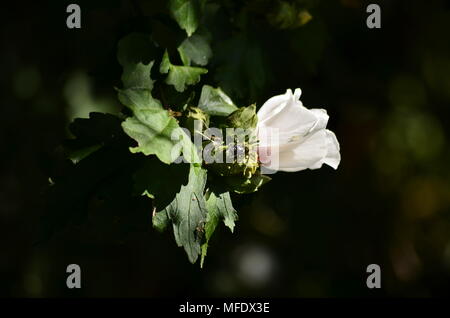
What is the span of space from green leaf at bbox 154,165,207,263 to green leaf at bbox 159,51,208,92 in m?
0.18

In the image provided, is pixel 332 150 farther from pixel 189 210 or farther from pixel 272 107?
pixel 189 210

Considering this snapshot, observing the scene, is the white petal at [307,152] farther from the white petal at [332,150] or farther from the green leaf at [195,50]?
the green leaf at [195,50]

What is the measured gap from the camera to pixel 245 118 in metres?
1.21

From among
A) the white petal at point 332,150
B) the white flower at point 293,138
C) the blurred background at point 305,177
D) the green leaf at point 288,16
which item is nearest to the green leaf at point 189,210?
the white flower at point 293,138

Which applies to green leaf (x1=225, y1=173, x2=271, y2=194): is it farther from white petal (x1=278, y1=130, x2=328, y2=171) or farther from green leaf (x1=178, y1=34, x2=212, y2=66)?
green leaf (x1=178, y1=34, x2=212, y2=66)

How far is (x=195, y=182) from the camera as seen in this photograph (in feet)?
3.91

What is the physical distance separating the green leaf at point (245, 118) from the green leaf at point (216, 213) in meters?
0.12

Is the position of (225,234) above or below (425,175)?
below

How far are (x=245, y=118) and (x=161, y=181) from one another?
0.17 metres

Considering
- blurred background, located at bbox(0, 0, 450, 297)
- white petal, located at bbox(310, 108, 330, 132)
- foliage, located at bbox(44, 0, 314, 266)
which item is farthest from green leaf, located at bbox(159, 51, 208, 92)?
blurred background, located at bbox(0, 0, 450, 297)

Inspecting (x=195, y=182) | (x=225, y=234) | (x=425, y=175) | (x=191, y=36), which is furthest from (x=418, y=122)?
(x=195, y=182)

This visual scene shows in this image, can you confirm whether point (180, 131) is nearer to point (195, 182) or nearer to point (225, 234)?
point (195, 182)

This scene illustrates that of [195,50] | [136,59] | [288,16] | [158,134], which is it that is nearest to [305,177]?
[288,16]
